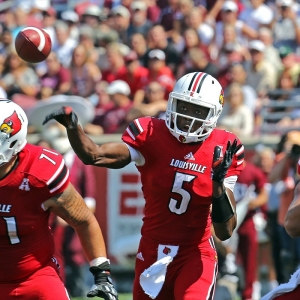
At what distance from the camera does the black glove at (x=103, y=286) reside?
15.6ft

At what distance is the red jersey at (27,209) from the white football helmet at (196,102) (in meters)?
0.75

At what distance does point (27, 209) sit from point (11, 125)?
1.54ft

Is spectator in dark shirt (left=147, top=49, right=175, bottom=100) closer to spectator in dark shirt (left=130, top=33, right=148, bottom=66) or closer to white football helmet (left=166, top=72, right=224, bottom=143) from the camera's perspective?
spectator in dark shirt (left=130, top=33, right=148, bottom=66)

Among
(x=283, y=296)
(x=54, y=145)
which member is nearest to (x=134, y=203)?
(x=54, y=145)

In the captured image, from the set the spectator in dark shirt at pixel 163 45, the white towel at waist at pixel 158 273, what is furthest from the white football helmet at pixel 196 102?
the spectator in dark shirt at pixel 163 45

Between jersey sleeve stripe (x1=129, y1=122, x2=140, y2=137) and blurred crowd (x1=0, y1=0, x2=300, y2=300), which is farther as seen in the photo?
blurred crowd (x1=0, y1=0, x2=300, y2=300)

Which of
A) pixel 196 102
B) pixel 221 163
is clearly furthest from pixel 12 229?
pixel 196 102

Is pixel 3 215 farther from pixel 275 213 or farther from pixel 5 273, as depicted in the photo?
pixel 275 213

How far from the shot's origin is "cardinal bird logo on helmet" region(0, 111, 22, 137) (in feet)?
15.4

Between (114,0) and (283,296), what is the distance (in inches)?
354

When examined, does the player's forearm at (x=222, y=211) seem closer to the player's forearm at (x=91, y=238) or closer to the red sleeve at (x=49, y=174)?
the player's forearm at (x=91, y=238)

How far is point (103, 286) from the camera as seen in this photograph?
15.7 ft

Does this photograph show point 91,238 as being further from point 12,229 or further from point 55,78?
point 55,78

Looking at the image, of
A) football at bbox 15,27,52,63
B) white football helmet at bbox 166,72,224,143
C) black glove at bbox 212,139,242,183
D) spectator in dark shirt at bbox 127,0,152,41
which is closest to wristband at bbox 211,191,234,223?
black glove at bbox 212,139,242,183
